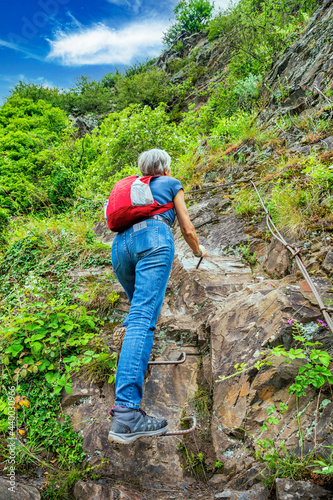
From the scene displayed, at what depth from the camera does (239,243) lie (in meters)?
4.02

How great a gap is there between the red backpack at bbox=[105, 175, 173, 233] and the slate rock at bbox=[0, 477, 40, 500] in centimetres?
178

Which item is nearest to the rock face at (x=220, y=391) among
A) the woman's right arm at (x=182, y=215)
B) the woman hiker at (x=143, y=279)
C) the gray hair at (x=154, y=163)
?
the woman hiker at (x=143, y=279)

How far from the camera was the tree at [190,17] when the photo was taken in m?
36.4

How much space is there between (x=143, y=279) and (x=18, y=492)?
1.52 metres

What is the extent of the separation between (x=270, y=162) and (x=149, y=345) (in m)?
4.36

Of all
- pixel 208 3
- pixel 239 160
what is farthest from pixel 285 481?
pixel 208 3

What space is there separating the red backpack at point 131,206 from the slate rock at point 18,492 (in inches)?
70.0

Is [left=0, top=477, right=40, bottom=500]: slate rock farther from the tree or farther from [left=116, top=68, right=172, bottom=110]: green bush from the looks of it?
the tree

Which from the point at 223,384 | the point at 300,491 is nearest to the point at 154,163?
the point at 223,384

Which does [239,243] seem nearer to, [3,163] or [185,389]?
[185,389]

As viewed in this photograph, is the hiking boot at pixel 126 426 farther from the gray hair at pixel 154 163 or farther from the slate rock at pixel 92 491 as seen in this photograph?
the gray hair at pixel 154 163

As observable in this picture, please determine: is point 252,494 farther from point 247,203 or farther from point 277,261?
point 247,203

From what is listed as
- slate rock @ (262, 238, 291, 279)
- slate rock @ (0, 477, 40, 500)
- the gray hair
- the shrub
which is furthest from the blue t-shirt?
the shrub

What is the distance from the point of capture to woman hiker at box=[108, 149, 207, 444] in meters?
1.65
